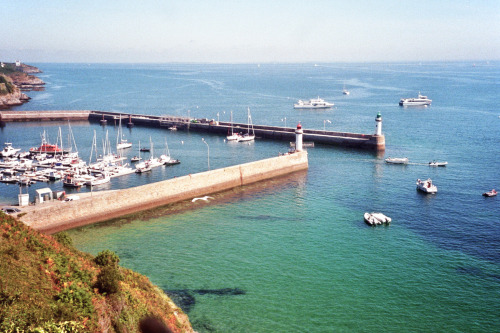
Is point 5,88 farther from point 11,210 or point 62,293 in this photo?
point 62,293

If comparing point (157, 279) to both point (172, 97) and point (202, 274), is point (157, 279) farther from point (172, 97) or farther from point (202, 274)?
point (172, 97)

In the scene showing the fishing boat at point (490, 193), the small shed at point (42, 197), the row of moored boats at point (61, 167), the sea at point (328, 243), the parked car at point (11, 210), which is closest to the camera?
the sea at point (328, 243)

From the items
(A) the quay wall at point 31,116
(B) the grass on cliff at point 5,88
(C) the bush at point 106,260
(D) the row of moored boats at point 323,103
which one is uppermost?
(B) the grass on cliff at point 5,88

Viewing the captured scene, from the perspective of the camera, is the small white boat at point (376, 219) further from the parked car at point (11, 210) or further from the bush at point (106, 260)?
the parked car at point (11, 210)

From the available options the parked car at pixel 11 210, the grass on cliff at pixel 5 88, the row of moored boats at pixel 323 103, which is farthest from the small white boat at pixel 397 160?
the grass on cliff at pixel 5 88

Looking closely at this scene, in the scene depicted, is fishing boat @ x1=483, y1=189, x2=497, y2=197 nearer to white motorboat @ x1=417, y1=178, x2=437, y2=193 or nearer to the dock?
white motorboat @ x1=417, y1=178, x2=437, y2=193

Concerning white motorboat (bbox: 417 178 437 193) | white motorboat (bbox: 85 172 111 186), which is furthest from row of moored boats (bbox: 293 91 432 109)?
white motorboat (bbox: 85 172 111 186)
